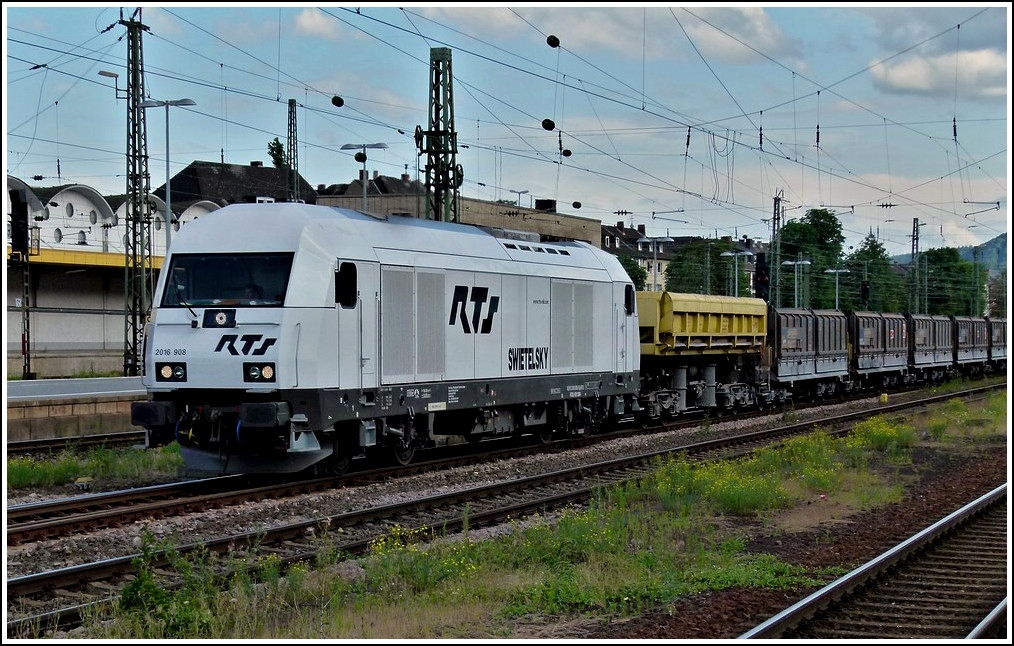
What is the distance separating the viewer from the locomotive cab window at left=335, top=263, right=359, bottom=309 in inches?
600

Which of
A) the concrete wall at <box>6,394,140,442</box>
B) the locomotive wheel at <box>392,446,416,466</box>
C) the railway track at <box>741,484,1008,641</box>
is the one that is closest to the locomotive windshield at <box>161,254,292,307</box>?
the locomotive wheel at <box>392,446,416,466</box>

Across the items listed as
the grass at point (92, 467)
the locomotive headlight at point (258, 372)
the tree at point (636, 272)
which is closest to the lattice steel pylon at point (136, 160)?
the grass at point (92, 467)

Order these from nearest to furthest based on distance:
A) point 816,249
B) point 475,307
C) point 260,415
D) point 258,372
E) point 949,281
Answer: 1. point 260,415
2. point 258,372
3. point 475,307
4. point 816,249
5. point 949,281

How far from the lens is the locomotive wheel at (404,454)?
17672 millimetres

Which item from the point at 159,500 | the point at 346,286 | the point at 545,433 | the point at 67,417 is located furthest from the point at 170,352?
the point at 67,417

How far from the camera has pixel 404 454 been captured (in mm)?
17812

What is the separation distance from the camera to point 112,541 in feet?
38.3

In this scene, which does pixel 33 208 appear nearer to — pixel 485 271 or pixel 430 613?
pixel 485 271

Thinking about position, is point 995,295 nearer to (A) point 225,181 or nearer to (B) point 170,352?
→ (A) point 225,181

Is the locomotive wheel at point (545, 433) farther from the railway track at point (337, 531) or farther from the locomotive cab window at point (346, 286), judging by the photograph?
the locomotive cab window at point (346, 286)

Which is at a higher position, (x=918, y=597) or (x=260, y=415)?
(x=260, y=415)

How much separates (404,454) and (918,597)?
9.76m

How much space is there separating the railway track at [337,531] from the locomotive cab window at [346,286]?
302cm

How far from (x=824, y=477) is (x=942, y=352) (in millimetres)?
35286
